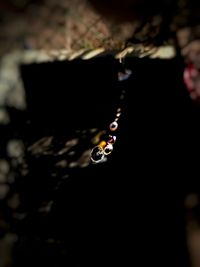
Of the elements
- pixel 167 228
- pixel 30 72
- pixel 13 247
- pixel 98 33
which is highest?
pixel 30 72

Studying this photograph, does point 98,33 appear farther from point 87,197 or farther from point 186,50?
point 87,197

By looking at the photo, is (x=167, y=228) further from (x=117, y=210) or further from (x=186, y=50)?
(x=186, y=50)

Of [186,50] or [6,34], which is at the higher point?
[6,34]

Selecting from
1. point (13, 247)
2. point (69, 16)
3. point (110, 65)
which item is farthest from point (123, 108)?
point (13, 247)

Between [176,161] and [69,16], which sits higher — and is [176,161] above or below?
below

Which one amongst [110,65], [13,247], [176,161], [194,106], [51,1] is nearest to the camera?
[51,1]

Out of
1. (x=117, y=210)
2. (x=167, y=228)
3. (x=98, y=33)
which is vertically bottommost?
(x=167, y=228)

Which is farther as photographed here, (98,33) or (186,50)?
(98,33)

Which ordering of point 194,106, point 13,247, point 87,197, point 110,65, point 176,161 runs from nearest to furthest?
1. point 194,106
2. point 176,161
3. point 110,65
4. point 13,247
5. point 87,197

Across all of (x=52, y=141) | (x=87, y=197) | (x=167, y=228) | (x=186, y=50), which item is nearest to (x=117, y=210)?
(x=87, y=197)
